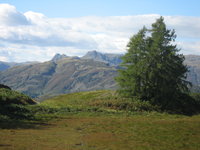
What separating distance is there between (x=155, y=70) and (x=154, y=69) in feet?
1.07

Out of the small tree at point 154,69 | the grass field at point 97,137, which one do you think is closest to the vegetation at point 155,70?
the small tree at point 154,69

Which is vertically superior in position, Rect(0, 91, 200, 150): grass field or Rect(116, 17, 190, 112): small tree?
Rect(116, 17, 190, 112): small tree

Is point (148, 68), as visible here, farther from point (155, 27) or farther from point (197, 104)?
point (197, 104)

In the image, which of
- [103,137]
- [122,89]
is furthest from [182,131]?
[122,89]

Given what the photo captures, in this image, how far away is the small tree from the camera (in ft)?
205

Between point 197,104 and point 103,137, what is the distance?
2107 inches

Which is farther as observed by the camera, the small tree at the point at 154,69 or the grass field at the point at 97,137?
the small tree at the point at 154,69

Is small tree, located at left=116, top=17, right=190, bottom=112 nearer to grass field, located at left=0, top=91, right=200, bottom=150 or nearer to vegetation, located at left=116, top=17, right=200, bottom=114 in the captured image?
vegetation, located at left=116, top=17, right=200, bottom=114

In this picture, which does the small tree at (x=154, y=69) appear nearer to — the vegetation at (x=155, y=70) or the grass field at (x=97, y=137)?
the vegetation at (x=155, y=70)

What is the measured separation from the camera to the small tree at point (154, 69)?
62.6 metres

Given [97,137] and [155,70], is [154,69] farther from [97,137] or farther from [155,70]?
[97,137]

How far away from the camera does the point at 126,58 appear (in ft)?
220

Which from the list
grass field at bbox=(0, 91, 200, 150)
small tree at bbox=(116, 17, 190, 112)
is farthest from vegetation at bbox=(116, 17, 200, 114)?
grass field at bbox=(0, 91, 200, 150)

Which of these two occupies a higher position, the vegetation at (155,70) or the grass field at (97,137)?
the vegetation at (155,70)
